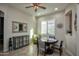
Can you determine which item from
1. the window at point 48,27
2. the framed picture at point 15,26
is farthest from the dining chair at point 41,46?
the framed picture at point 15,26

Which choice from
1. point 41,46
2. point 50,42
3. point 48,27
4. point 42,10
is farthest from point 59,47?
point 42,10

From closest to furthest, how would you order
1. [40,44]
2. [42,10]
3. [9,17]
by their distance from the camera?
[9,17]
[42,10]
[40,44]

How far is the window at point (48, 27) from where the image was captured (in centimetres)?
292

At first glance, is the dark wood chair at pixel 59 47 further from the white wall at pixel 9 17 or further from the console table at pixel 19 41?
the white wall at pixel 9 17

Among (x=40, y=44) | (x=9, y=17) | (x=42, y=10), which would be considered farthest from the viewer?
(x=40, y=44)

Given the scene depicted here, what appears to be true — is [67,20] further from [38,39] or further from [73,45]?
[38,39]

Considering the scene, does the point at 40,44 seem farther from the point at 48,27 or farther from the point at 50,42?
the point at 48,27

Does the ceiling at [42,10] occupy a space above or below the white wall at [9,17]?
above

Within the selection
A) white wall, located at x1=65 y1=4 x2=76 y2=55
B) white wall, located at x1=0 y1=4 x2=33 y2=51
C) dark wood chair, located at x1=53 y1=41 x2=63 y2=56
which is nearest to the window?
dark wood chair, located at x1=53 y1=41 x2=63 y2=56

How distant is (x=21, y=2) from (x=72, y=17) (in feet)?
4.44

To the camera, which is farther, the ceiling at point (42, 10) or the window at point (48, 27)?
the window at point (48, 27)

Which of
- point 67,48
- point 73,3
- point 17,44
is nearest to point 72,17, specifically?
point 73,3

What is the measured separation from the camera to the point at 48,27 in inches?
117

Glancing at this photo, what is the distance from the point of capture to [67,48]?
9.21ft
